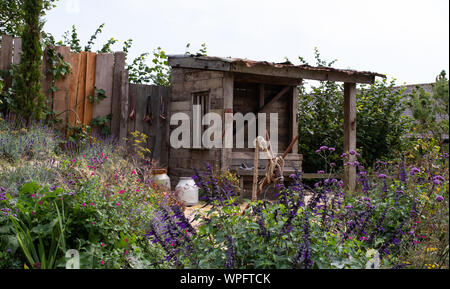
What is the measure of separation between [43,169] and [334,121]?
769 centimetres

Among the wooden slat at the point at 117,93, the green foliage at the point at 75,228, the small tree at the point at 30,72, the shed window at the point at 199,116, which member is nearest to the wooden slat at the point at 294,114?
the shed window at the point at 199,116

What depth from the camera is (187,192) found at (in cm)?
707

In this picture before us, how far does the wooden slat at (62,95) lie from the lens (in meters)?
8.05

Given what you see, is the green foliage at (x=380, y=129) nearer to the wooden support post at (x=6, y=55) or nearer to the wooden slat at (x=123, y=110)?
the wooden slat at (x=123, y=110)

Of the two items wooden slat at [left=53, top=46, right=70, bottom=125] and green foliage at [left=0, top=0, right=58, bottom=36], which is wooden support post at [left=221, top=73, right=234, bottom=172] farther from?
green foliage at [left=0, top=0, right=58, bottom=36]

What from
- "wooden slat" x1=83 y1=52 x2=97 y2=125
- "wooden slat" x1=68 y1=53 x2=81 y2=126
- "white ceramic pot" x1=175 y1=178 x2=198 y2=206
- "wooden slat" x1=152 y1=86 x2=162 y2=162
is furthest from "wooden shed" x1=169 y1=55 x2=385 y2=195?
"wooden slat" x1=68 y1=53 x2=81 y2=126

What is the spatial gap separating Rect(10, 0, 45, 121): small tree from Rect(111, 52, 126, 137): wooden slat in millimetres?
1376

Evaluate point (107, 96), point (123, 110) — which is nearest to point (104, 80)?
point (107, 96)

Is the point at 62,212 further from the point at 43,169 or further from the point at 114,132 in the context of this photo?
the point at 114,132

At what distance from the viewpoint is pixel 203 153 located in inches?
316

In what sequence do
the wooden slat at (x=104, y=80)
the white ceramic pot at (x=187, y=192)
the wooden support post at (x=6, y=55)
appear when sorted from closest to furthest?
the white ceramic pot at (x=187, y=192), the wooden support post at (x=6, y=55), the wooden slat at (x=104, y=80)
